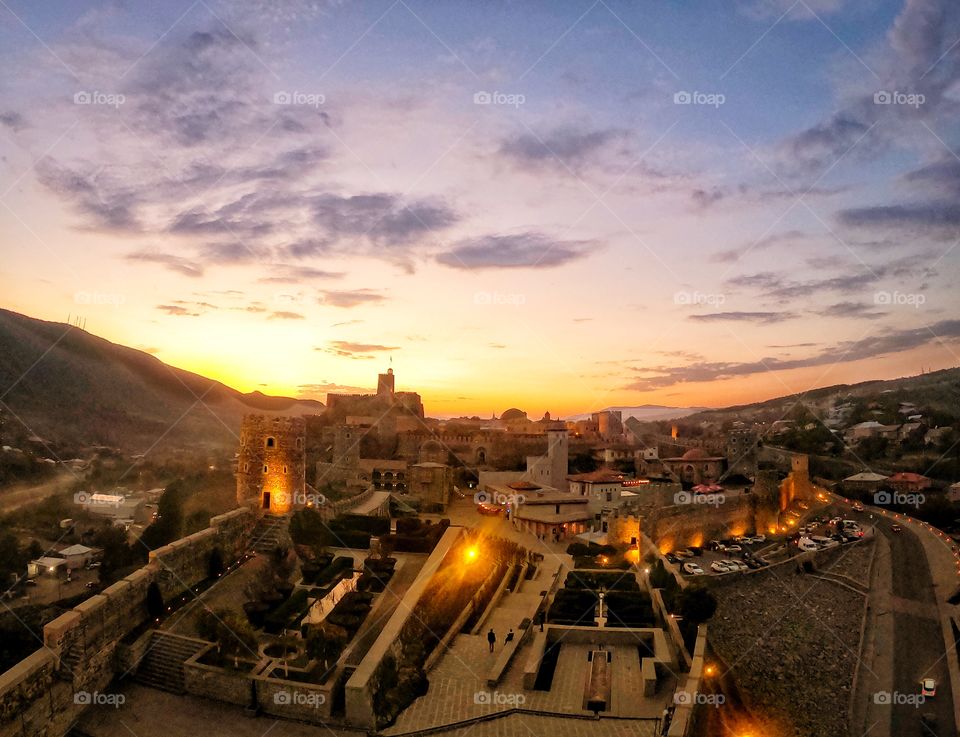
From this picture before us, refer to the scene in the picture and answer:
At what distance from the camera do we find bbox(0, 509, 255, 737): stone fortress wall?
10766 millimetres

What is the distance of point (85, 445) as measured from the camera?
4972cm

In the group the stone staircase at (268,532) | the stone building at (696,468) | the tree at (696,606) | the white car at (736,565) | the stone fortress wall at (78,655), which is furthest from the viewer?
the stone building at (696,468)

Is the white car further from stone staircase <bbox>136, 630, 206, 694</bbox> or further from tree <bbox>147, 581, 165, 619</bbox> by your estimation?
tree <bbox>147, 581, 165, 619</bbox>

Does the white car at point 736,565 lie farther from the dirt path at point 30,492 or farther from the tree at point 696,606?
the dirt path at point 30,492

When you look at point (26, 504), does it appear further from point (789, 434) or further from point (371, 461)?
point (789, 434)

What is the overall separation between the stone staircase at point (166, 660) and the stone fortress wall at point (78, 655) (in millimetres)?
532

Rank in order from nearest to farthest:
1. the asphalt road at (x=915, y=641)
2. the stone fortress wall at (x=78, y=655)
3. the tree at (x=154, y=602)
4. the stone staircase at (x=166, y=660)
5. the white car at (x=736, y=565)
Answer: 1. the stone fortress wall at (x=78, y=655)
2. the stone staircase at (x=166, y=660)
3. the tree at (x=154, y=602)
4. the asphalt road at (x=915, y=641)
5. the white car at (x=736, y=565)

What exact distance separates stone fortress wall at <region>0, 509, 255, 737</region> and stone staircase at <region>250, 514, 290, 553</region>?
11.6 ft

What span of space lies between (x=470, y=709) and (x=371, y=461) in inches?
928

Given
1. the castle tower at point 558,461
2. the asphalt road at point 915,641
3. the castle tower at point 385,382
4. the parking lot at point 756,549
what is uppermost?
the castle tower at point 385,382


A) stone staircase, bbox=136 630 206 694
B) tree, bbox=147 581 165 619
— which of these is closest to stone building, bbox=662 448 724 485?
tree, bbox=147 581 165 619

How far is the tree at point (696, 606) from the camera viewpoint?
1750 centimetres

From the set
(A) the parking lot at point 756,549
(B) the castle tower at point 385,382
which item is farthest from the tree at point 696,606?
(B) the castle tower at point 385,382

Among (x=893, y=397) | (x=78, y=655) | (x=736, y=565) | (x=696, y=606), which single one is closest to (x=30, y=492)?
(x=78, y=655)
